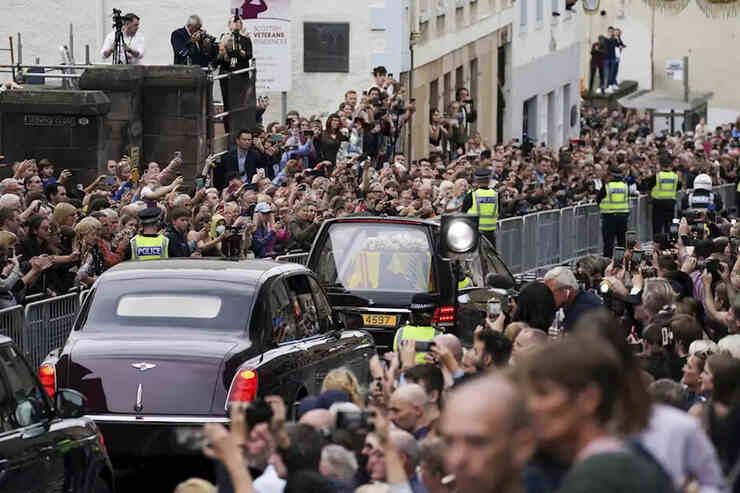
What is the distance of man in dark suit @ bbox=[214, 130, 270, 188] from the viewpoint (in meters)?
23.9

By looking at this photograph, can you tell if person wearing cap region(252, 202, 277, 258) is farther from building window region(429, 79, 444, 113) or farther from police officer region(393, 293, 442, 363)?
building window region(429, 79, 444, 113)

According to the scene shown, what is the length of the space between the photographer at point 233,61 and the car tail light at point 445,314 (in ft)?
36.5

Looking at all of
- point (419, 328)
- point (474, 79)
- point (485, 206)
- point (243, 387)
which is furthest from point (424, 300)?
point (474, 79)

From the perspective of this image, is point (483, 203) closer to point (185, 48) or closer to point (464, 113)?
point (185, 48)

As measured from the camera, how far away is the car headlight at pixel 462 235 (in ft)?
44.5

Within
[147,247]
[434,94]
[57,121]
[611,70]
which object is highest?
[611,70]

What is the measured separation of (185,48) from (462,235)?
13558 mm

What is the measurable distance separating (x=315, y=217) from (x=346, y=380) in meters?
11.1

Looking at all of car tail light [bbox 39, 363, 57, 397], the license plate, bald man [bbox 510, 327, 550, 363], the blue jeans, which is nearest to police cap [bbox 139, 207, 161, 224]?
the license plate

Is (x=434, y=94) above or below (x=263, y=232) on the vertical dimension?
above

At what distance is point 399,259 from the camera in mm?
16203

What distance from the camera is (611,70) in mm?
66500

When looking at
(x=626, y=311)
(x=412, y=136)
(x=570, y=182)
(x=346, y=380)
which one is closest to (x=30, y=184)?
(x=626, y=311)

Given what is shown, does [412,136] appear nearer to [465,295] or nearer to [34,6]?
[34,6]
